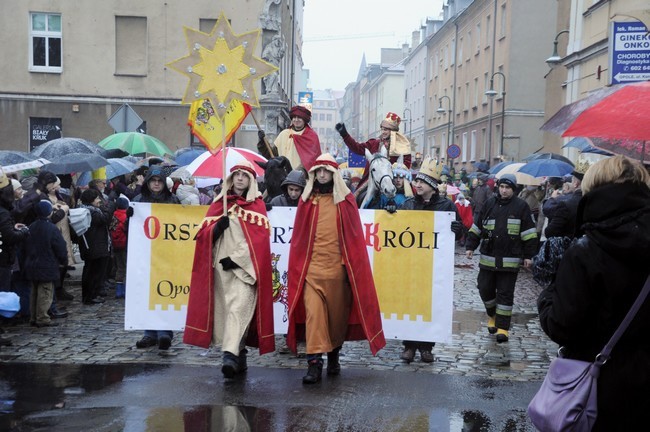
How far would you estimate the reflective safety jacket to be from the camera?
9844 mm

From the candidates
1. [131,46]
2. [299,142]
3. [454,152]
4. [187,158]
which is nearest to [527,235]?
[299,142]

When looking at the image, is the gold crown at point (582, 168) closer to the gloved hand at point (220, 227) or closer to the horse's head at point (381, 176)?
the horse's head at point (381, 176)

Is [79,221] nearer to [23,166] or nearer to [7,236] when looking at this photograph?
[23,166]

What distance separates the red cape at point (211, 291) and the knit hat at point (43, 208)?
3248mm

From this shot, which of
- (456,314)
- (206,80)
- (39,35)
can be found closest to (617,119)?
(206,80)

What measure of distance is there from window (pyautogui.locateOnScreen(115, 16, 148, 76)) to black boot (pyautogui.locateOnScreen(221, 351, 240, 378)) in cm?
2406

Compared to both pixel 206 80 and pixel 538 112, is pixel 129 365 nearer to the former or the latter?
pixel 206 80

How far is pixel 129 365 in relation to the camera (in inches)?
319

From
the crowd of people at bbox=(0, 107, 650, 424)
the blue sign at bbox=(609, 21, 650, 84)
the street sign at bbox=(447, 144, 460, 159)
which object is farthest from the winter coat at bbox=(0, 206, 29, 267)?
the street sign at bbox=(447, 144, 460, 159)

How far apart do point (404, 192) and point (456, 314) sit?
2.49 meters

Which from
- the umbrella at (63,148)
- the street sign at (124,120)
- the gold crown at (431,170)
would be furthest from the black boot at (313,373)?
the street sign at (124,120)

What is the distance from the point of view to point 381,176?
9.35 m

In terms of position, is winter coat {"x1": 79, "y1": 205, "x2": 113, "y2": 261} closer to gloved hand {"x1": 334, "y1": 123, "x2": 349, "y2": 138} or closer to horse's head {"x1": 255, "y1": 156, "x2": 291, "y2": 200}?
horse's head {"x1": 255, "y1": 156, "x2": 291, "y2": 200}

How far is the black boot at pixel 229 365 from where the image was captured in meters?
7.44
